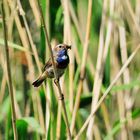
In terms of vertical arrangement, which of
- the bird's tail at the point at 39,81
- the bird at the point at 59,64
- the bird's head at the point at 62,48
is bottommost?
the bird's tail at the point at 39,81

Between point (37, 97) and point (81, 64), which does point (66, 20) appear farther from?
point (37, 97)

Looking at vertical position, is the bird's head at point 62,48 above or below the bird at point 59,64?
above

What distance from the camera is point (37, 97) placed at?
7.60 ft

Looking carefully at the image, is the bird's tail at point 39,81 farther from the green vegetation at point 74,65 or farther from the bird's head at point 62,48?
the bird's head at point 62,48

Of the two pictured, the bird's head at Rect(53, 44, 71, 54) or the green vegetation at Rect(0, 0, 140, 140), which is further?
the green vegetation at Rect(0, 0, 140, 140)

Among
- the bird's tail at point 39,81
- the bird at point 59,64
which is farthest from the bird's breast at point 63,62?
the bird's tail at point 39,81

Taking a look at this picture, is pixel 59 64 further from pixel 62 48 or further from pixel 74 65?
pixel 74 65

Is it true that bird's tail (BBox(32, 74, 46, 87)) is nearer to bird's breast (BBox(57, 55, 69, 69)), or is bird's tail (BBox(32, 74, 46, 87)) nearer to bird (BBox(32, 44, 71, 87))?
bird (BBox(32, 44, 71, 87))

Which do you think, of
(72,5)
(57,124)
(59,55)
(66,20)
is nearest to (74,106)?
(57,124)

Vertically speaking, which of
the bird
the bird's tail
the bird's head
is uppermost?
the bird's head

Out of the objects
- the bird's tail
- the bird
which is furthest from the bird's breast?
the bird's tail

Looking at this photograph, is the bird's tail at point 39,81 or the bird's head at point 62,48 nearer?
the bird's head at point 62,48

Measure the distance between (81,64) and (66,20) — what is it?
0.27m

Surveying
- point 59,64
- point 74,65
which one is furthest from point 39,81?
point 74,65
